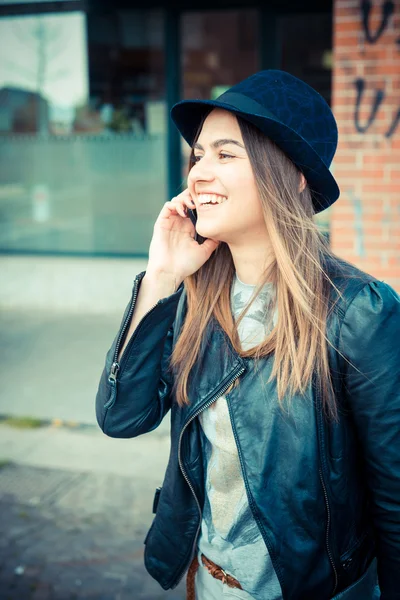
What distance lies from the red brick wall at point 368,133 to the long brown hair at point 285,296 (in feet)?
10.5

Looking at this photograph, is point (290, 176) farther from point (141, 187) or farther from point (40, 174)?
point (40, 174)

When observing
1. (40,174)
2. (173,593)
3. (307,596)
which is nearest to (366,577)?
(307,596)

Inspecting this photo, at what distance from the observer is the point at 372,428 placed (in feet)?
5.30

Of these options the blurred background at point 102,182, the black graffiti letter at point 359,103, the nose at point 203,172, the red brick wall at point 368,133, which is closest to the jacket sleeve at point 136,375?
the nose at point 203,172

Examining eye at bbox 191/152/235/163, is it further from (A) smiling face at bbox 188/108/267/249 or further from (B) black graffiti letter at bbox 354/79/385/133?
(B) black graffiti letter at bbox 354/79/385/133

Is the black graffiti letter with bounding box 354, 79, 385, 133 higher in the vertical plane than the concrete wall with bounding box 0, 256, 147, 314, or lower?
higher

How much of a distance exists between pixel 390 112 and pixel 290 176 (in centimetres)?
340

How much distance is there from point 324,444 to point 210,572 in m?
0.56

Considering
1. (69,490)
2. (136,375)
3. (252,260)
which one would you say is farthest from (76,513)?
(252,260)

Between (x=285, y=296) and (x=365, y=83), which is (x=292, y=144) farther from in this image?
(x=365, y=83)

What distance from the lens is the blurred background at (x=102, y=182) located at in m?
4.02

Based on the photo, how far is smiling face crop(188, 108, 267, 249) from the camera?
1.82 meters

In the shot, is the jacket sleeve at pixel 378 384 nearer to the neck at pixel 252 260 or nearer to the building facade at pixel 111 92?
the neck at pixel 252 260

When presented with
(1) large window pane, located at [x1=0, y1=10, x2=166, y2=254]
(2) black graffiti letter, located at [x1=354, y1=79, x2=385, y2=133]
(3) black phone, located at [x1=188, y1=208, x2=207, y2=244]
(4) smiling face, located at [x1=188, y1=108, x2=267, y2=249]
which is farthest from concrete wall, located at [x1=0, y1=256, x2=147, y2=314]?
(4) smiling face, located at [x1=188, y1=108, x2=267, y2=249]
